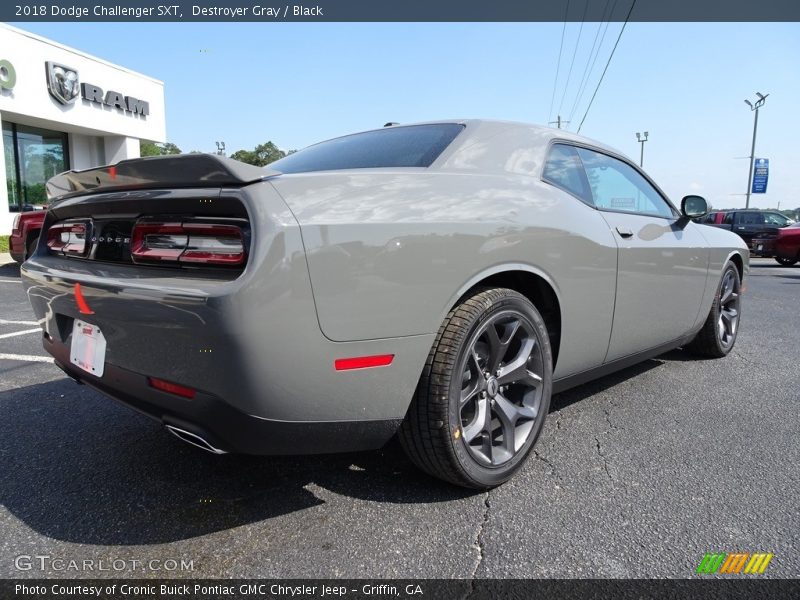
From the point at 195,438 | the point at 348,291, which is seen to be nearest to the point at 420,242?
the point at 348,291

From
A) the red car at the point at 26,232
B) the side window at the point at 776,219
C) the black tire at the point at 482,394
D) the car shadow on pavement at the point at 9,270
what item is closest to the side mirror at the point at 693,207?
the black tire at the point at 482,394

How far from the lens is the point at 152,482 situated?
7.18ft

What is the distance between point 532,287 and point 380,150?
3.00ft

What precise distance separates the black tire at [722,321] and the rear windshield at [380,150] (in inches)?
102

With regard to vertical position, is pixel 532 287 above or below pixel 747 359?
above

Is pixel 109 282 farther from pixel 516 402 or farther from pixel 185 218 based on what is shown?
pixel 516 402

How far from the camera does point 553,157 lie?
2619 mm

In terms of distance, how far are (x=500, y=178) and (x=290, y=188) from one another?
0.95 m

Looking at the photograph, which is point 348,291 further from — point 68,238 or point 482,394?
point 68,238

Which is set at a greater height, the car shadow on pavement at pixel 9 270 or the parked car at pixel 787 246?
the parked car at pixel 787 246

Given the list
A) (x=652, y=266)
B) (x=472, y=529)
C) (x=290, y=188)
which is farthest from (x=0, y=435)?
(x=652, y=266)

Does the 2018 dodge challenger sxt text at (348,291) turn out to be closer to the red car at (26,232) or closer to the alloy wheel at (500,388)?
the alloy wheel at (500,388)

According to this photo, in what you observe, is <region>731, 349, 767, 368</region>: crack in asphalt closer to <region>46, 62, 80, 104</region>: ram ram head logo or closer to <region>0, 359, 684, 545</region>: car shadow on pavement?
<region>0, 359, 684, 545</region>: car shadow on pavement

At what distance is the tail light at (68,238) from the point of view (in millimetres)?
2158
